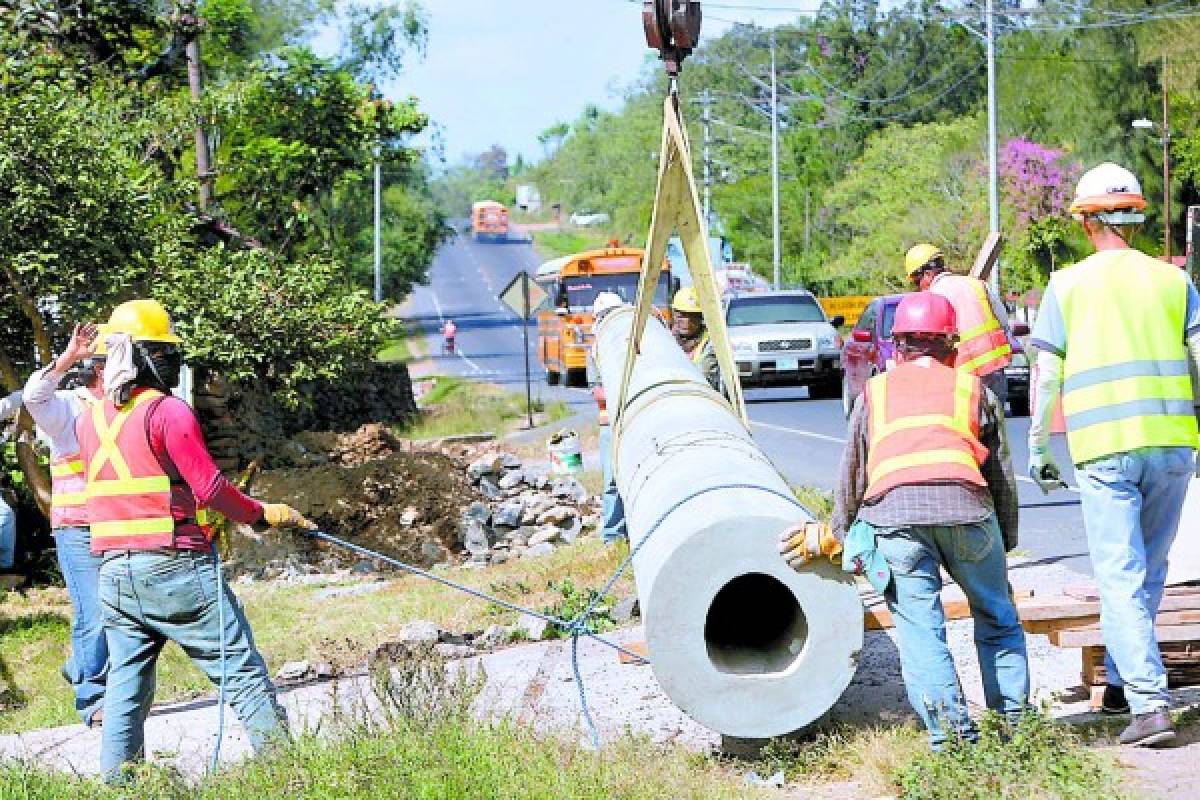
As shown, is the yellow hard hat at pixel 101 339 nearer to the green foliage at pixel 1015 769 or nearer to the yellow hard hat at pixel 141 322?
the yellow hard hat at pixel 141 322

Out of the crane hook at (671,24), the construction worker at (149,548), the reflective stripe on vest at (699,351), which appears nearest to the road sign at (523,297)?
the reflective stripe on vest at (699,351)

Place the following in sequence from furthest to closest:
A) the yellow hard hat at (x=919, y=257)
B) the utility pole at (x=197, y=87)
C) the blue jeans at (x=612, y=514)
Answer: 1. the utility pole at (x=197, y=87)
2. the blue jeans at (x=612, y=514)
3. the yellow hard hat at (x=919, y=257)

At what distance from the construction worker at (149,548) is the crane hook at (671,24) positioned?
318 centimetres

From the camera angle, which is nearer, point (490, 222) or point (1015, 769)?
point (1015, 769)

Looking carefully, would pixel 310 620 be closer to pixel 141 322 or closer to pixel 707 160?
pixel 141 322

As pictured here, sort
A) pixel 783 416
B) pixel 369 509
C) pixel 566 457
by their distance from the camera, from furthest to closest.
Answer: pixel 783 416, pixel 566 457, pixel 369 509

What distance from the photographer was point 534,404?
3347 centimetres

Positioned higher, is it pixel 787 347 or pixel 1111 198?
pixel 1111 198

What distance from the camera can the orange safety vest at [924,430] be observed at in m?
6.08

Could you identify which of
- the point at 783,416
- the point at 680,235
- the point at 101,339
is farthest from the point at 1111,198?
the point at 783,416

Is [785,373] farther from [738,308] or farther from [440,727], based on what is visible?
[440,727]

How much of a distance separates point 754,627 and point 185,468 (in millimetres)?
2145

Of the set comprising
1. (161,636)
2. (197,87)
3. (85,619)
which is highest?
(197,87)

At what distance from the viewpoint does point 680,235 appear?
9.05m
